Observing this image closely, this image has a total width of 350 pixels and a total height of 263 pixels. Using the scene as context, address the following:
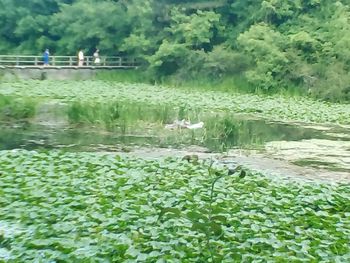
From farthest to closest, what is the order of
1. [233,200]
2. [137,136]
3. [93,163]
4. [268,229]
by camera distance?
1. [137,136]
2. [93,163]
3. [233,200]
4. [268,229]

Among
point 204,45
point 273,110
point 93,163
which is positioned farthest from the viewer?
point 204,45

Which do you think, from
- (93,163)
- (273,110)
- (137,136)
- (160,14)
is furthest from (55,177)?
(160,14)

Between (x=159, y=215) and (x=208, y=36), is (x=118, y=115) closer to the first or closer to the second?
(x=159, y=215)

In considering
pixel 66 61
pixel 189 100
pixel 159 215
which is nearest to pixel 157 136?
pixel 189 100

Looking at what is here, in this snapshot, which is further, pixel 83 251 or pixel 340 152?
pixel 340 152

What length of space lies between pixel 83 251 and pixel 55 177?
279cm

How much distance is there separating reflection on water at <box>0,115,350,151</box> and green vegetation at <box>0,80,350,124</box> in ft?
3.47

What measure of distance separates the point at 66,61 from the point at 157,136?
16.6 m

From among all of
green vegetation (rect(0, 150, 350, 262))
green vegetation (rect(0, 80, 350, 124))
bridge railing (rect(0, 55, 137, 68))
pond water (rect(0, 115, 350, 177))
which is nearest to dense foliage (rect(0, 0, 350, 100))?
bridge railing (rect(0, 55, 137, 68))

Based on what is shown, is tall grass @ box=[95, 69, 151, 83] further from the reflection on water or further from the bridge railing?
the reflection on water

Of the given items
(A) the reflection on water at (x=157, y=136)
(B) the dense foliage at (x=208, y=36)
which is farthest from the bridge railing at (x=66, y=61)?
(A) the reflection on water at (x=157, y=136)

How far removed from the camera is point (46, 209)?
20.1 feet

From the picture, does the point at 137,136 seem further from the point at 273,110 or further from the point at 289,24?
the point at 289,24

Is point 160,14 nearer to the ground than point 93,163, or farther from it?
farther from it
